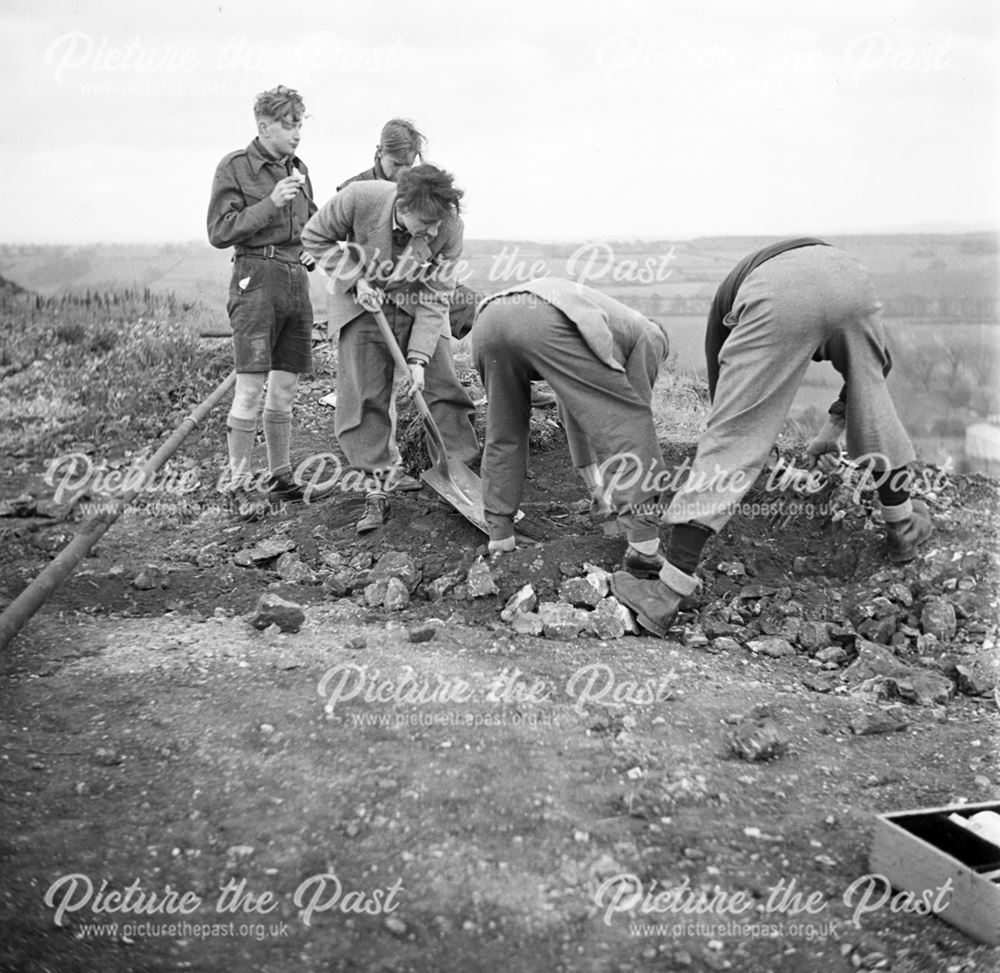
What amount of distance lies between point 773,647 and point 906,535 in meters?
0.76

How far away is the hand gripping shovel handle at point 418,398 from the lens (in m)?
4.37

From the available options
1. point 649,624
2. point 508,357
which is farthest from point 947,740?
point 508,357

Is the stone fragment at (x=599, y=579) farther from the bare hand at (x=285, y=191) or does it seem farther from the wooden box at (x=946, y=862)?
the bare hand at (x=285, y=191)

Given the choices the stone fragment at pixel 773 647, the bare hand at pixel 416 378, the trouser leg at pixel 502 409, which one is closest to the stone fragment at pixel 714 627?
the stone fragment at pixel 773 647

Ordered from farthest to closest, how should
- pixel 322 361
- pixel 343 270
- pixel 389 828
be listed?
pixel 322 361 → pixel 343 270 → pixel 389 828

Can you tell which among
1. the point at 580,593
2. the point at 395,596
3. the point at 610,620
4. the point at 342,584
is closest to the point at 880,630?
the point at 610,620

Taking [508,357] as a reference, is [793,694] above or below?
below

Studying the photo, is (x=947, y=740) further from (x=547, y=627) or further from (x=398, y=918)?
(x=398, y=918)

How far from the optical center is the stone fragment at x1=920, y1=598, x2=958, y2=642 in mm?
3555

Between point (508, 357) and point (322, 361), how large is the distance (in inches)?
154

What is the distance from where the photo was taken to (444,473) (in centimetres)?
460

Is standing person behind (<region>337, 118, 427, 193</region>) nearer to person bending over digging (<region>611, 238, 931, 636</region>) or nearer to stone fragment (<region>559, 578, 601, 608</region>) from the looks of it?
person bending over digging (<region>611, 238, 931, 636</region>)

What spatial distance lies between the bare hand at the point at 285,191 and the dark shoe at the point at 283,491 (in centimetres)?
129

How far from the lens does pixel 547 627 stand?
3623mm
